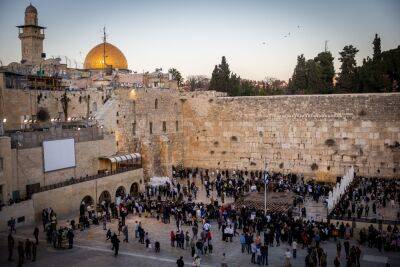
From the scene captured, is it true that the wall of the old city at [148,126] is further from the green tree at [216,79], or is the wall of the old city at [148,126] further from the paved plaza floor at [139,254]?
the paved plaza floor at [139,254]

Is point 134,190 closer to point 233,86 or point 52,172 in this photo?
point 52,172

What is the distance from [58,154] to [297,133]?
53.7ft

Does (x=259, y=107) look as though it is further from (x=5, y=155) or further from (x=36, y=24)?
(x=36, y=24)

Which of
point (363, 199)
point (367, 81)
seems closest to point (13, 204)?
point (363, 199)

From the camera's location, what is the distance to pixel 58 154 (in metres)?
20.5

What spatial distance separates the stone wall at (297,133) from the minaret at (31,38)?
17.4 metres

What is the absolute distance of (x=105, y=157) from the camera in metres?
23.5

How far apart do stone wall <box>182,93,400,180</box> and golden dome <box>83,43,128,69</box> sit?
11154 millimetres

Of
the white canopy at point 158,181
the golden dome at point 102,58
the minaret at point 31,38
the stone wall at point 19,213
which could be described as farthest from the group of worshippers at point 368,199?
the minaret at point 31,38

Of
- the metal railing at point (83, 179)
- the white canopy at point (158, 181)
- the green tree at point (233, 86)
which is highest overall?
the green tree at point (233, 86)

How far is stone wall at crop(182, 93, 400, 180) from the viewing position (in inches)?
1043

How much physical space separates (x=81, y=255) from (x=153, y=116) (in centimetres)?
1620

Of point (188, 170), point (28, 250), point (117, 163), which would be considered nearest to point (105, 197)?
point (117, 163)

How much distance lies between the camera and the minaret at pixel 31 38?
39188mm
